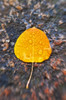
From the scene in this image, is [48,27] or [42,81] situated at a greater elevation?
[48,27]

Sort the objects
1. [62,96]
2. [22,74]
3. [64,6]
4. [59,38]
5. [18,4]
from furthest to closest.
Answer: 1. [18,4]
2. [64,6]
3. [59,38]
4. [22,74]
5. [62,96]

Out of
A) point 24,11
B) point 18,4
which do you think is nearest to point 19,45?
point 24,11

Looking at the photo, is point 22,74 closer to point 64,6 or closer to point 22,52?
point 22,52

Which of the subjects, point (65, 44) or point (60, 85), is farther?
point (65, 44)

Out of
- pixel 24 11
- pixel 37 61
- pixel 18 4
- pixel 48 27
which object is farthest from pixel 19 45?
pixel 18 4

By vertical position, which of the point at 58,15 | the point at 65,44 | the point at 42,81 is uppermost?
the point at 58,15

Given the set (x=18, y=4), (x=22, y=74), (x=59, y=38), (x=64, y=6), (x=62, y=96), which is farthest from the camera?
(x=18, y=4)
